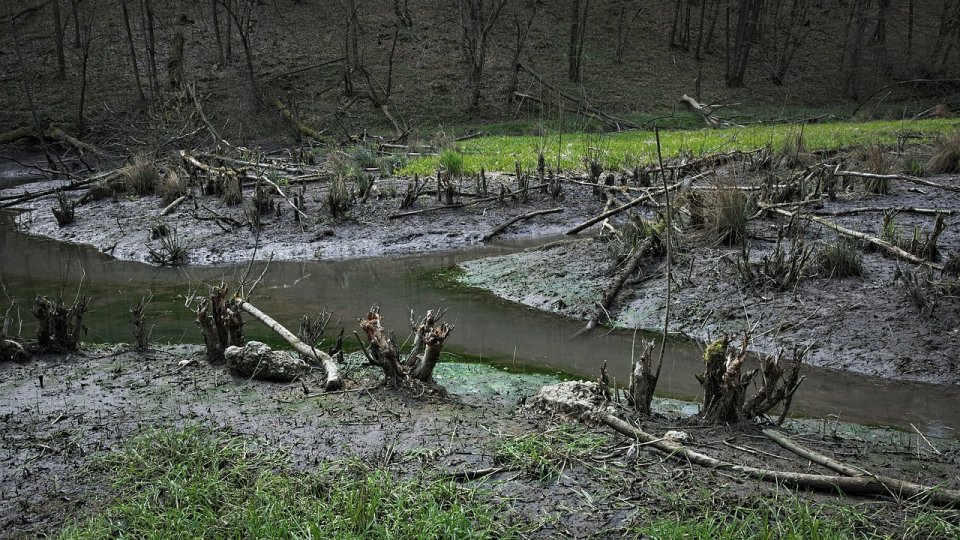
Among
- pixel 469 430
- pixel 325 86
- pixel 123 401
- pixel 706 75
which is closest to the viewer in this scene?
pixel 469 430

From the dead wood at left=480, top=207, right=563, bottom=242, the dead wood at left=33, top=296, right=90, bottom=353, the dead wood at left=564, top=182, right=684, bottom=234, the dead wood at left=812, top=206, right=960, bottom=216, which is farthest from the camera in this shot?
the dead wood at left=480, top=207, right=563, bottom=242

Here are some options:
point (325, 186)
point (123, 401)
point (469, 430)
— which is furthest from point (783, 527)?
point (325, 186)

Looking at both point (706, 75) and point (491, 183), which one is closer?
point (491, 183)

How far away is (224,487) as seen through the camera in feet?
11.7

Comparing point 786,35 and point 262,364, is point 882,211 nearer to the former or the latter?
point 262,364

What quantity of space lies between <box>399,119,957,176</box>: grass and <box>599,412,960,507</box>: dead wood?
9383 millimetres

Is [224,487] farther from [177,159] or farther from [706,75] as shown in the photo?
[706,75]

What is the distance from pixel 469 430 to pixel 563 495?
80 centimetres

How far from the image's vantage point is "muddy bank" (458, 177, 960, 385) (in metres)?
6.02

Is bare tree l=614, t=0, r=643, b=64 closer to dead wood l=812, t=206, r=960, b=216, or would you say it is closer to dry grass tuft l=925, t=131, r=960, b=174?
dry grass tuft l=925, t=131, r=960, b=174

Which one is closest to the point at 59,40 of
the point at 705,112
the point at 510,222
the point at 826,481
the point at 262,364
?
the point at 510,222

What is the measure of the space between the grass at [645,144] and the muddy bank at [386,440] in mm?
8607

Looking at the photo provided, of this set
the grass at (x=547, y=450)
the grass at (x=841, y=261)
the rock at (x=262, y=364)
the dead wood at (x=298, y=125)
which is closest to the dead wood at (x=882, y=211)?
the grass at (x=841, y=261)

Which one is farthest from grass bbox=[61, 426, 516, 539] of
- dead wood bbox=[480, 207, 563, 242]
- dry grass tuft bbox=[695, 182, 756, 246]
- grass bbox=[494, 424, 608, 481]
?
dead wood bbox=[480, 207, 563, 242]
